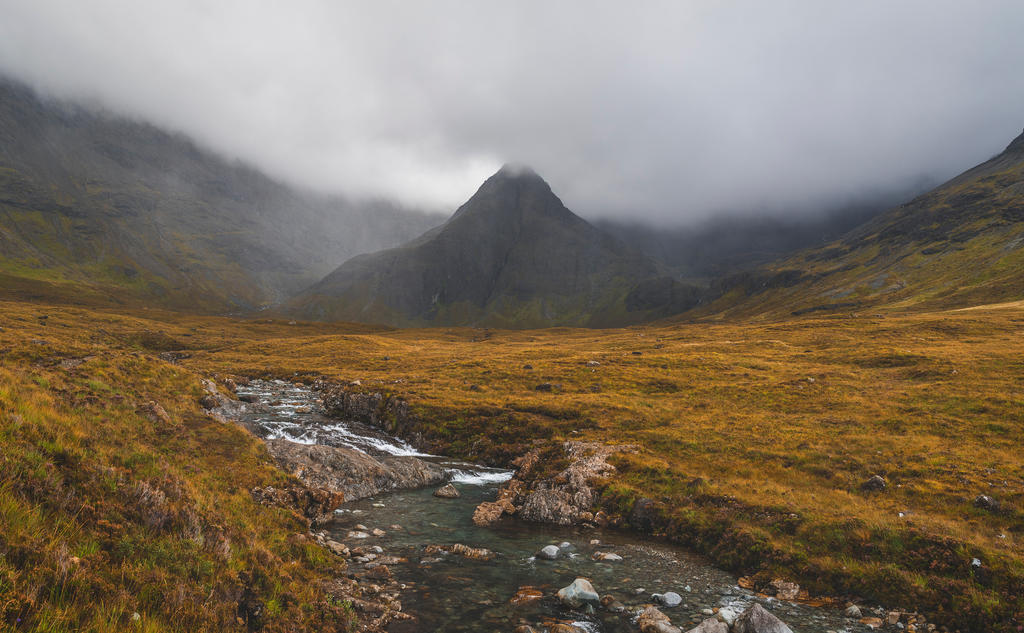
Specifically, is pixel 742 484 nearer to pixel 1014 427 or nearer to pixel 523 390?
pixel 1014 427

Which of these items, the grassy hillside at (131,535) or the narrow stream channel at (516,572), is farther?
the narrow stream channel at (516,572)

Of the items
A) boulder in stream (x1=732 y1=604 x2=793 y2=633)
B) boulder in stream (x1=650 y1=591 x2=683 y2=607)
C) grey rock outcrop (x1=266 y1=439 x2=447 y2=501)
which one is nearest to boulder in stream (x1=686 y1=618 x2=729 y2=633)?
boulder in stream (x1=732 y1=604 x2=793 y2=633)

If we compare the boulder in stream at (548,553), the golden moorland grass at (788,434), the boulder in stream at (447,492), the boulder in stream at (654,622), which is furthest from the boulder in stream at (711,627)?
the boulder in stream at (447,492)

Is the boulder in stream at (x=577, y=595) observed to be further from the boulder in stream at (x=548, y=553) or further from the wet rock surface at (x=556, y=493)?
the wet rock surface at (x=556, y=493)

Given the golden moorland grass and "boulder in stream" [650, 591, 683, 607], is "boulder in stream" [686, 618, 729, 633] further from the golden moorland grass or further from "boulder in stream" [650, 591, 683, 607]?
the golden moorland grass

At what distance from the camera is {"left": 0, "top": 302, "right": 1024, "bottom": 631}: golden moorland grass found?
17.1 m

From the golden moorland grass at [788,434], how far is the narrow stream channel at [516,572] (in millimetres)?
2536

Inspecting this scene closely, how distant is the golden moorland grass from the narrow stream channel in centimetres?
254

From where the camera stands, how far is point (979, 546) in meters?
16.7

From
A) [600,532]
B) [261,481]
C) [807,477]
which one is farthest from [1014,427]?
[261,481]

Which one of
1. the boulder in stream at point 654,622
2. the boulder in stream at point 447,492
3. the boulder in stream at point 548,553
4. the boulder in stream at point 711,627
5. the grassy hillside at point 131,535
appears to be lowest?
the boulder in stream at point 447,492

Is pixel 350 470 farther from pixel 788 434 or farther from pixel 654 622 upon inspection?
pixel 788 434

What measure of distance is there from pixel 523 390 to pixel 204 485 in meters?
39.7

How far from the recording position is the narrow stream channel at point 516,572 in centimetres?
1450
